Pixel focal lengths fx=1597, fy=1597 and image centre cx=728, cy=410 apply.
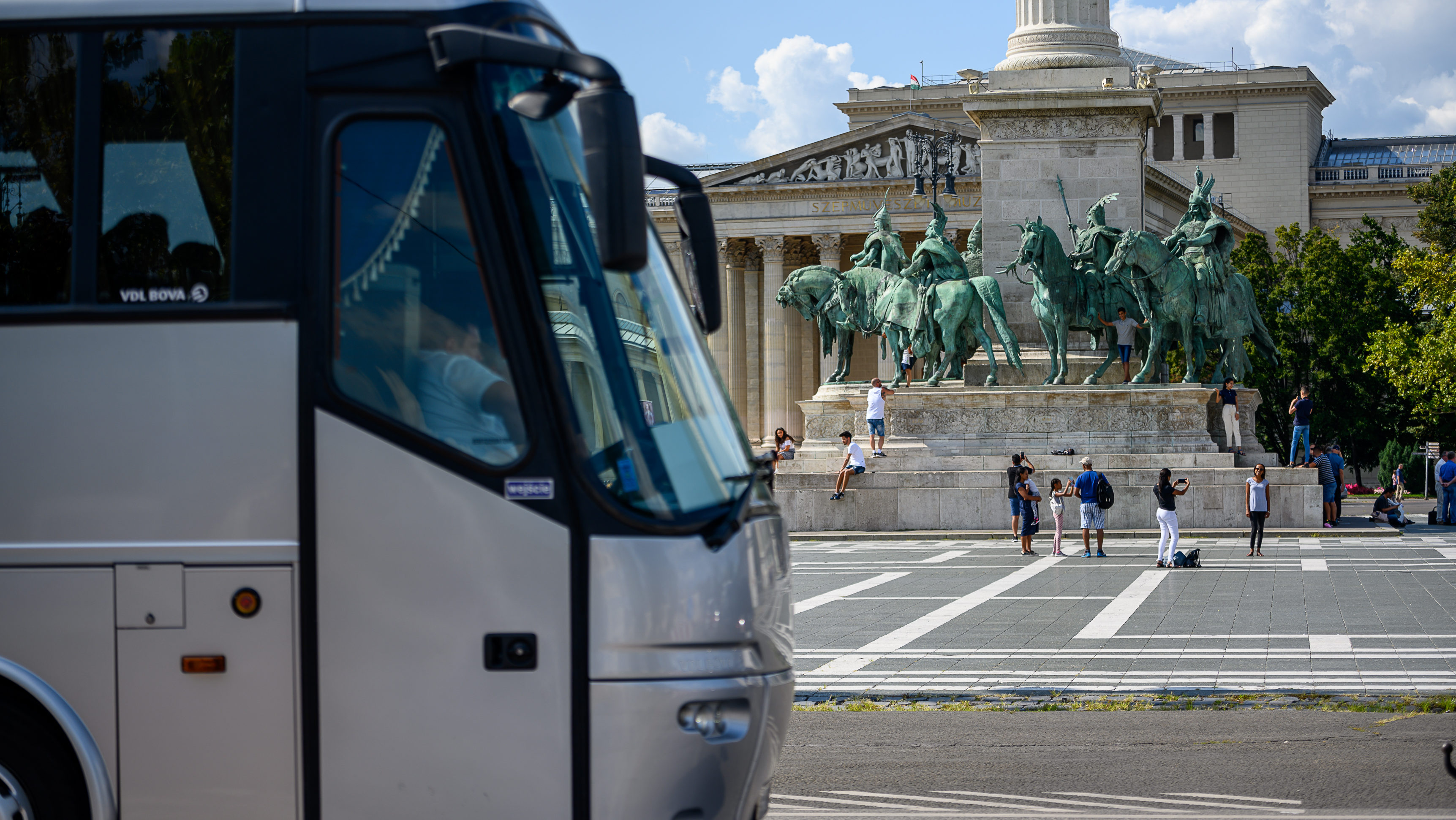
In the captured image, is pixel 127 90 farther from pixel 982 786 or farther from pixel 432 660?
pixel 982 786

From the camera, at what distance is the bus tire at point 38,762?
514 cm

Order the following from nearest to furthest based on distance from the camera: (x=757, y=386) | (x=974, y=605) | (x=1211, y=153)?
1. (x=974, y=605)
2. (x=757, y=386)
3. (x=1211, y=153)

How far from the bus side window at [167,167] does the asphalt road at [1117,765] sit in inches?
156

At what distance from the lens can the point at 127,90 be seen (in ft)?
17.5

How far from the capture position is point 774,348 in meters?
81.7

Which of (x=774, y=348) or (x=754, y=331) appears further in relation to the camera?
(x=754, y=331)

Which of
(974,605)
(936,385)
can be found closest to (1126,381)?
(936,385)

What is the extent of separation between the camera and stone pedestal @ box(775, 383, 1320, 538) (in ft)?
95.6

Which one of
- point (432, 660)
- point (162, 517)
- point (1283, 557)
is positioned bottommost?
point (1283, 557)

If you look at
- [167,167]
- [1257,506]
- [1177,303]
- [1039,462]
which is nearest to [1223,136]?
[1177,303]

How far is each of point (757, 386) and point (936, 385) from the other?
1967 inches

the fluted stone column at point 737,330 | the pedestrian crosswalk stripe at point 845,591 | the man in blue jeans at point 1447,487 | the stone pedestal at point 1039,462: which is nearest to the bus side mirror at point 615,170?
the pedestrian crosswalk stripe at point 845,591

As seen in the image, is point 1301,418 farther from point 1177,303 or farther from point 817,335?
point 817,335

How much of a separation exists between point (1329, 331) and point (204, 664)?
2404 inches
